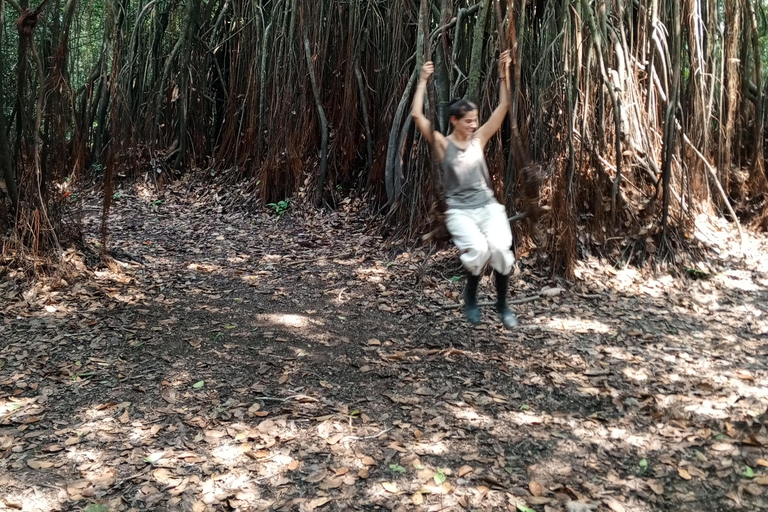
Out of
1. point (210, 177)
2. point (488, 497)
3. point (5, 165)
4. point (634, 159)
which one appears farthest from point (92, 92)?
point (488, 497)

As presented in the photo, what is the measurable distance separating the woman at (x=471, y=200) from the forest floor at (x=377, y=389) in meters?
0.61

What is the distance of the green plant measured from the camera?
756cm

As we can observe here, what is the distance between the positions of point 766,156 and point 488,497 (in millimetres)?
6162

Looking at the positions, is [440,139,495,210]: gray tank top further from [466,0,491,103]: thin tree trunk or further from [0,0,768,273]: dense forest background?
[466,0,491,103]: thin tree trunk

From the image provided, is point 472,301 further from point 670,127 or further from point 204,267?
point 204,267

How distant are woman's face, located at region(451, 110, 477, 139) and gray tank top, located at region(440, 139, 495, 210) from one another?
2.8 inches

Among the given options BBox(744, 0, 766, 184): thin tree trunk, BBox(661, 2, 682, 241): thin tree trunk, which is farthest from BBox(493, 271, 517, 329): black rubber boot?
BBox(744, 0, 766, 184): thin tree trunk

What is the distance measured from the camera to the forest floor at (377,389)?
278 centimetres

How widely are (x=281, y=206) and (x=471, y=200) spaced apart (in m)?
4.26

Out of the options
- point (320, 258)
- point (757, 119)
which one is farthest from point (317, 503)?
point (757, 119)

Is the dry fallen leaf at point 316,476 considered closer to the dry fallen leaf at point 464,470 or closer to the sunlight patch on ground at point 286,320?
the dry fallen leaf at point 464,470

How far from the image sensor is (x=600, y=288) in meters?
5.15

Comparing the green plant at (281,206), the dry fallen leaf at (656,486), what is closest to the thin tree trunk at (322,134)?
the green plant at (281,206)

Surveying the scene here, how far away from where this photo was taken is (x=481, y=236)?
3.64m
